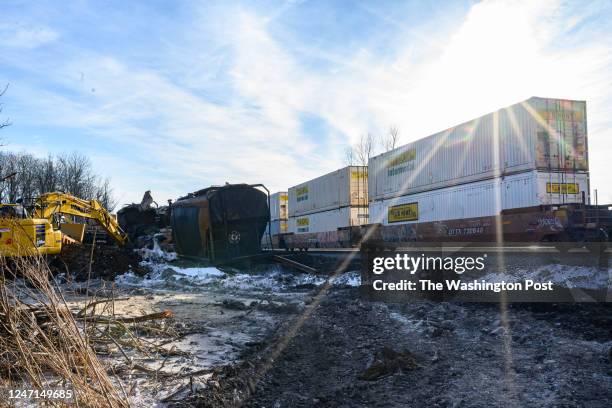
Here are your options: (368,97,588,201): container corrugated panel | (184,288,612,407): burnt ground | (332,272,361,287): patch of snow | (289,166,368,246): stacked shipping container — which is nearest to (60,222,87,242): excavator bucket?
(332,272,361,287): patch of snow

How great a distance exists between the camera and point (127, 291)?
1101 centimetres

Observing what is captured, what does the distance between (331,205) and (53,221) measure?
14453 mm

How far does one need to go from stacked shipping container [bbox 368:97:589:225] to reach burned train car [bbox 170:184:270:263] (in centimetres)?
681

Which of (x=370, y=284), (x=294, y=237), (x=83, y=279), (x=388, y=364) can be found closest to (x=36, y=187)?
(x=294, y=237)

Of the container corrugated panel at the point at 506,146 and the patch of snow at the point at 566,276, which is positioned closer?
the patch of snow at the point at 566,276

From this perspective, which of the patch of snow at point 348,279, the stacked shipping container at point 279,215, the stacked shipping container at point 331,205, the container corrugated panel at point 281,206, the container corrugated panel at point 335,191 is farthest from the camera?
the container corrugated panel at point 281,206

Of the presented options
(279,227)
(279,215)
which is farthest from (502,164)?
(279,215)

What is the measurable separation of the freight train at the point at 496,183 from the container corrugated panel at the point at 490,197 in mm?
29

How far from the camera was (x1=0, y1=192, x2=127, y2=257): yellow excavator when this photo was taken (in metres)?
12.0

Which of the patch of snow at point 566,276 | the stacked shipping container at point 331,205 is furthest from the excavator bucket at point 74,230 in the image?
the patch of snow at point 566,276

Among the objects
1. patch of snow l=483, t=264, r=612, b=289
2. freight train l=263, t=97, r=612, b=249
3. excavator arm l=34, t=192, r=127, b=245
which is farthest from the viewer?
excavator arm l=34, t=192, r=127, b=245

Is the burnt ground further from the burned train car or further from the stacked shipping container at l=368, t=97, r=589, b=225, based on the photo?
the burned train car

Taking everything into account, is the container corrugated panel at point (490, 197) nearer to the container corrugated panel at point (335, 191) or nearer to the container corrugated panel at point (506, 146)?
the container corrugated panel at point (506, 146)

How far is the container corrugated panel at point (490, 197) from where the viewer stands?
13164mm
